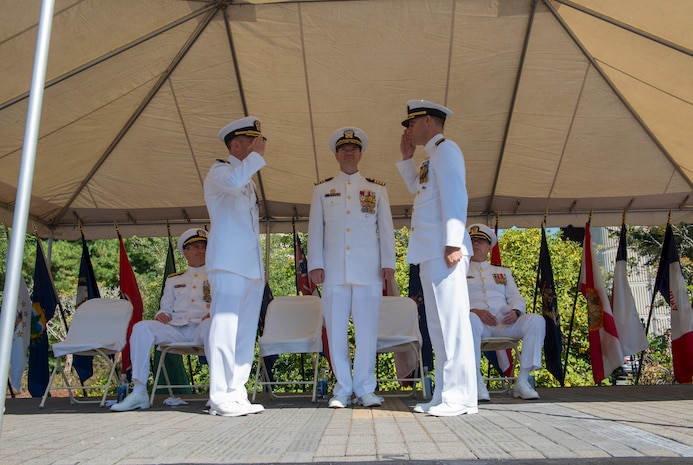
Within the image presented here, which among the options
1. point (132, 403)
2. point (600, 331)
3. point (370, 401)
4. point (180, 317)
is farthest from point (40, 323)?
point (600, 331)

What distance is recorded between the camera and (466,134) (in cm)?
695

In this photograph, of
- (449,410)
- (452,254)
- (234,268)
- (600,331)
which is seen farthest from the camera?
(600,331)

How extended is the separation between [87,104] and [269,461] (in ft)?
15.4

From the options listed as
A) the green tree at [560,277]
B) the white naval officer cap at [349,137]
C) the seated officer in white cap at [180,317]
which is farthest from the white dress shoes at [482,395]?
the green tree at [560,277]

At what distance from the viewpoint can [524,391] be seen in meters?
5.46

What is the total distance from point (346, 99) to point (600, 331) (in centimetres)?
369

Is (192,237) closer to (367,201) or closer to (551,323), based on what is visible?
(367,201)

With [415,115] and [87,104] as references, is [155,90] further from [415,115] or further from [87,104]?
[415,115]

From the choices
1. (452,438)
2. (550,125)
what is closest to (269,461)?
(452,438)

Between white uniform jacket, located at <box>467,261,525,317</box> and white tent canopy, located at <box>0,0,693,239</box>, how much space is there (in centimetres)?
139

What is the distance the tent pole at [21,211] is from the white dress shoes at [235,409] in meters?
2.10

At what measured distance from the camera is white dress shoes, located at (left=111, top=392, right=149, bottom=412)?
505 cm

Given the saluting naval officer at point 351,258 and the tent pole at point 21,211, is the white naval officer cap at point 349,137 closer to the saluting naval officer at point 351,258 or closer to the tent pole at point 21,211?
the saluting naval officer at point 351,258

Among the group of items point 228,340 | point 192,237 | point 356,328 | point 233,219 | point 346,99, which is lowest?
point 228,340
